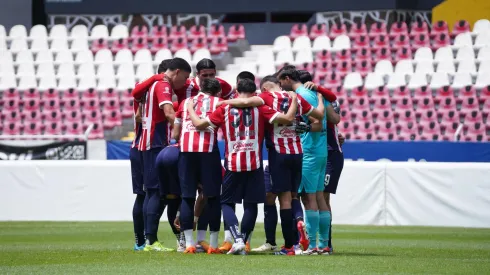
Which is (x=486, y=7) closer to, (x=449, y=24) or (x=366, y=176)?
(x=449, y=24)

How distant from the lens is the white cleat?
9.72 meters

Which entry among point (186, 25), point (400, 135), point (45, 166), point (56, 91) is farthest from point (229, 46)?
point (45, 166)

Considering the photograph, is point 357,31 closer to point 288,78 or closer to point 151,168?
point 288,78

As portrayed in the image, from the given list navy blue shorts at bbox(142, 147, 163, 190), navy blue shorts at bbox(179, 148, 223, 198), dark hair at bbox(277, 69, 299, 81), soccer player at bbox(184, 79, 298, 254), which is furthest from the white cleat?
dark hair at bbox(277, 69, 299, 81)

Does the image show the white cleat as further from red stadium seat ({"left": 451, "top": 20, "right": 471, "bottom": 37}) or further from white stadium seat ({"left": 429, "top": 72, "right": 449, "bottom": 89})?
red stadium seat ({"left": 451, "top": 20, "right": 471, "bottom": 37})

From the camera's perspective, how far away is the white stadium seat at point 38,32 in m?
28.3

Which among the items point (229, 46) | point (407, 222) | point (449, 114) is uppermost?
point (229, 46)

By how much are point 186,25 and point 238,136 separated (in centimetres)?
2053

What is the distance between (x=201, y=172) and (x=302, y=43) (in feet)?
56.1

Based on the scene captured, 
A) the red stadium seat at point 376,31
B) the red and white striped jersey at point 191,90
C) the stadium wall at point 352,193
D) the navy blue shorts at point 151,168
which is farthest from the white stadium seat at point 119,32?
the navy blue shorts at point 151,168

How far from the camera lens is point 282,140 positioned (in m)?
9.88

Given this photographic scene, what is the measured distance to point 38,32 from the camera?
2838 centimetres

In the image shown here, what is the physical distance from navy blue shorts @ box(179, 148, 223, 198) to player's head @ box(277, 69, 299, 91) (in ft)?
3.11

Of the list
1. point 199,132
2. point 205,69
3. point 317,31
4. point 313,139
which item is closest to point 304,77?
point 313,139
